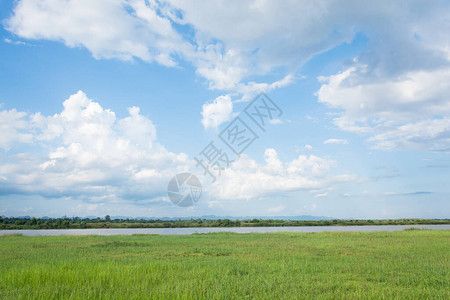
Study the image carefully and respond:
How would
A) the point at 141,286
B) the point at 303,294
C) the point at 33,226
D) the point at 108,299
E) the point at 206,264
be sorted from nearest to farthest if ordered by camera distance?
the point at 108,299 < the point at 303,294 < the point at 141,286 < the point at 206,264 < the point at 33,226

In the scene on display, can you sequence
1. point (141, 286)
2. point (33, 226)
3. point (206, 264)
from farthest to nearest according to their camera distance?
point (33, 226) < point (206, 264) < point (141, 286)

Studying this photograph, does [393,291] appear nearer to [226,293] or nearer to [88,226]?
[226,293]

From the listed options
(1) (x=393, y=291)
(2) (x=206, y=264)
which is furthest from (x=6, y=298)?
(1) (x=393, y=291)

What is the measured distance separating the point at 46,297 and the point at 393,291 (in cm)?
798

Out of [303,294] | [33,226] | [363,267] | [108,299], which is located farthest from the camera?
[33,226]

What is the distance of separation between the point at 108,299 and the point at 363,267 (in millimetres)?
8315

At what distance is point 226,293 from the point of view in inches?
278

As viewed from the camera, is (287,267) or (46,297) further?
(287,267)

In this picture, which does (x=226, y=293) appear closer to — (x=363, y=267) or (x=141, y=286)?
(x=141, y=286)

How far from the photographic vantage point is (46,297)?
255 inches

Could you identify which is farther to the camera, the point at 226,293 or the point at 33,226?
the point at 33,226

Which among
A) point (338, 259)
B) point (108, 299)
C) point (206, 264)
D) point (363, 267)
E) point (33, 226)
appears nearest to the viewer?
point (108, 299)

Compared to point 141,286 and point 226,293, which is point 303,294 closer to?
point 226,293

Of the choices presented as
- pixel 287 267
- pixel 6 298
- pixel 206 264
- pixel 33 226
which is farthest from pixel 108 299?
pixel 33 226
